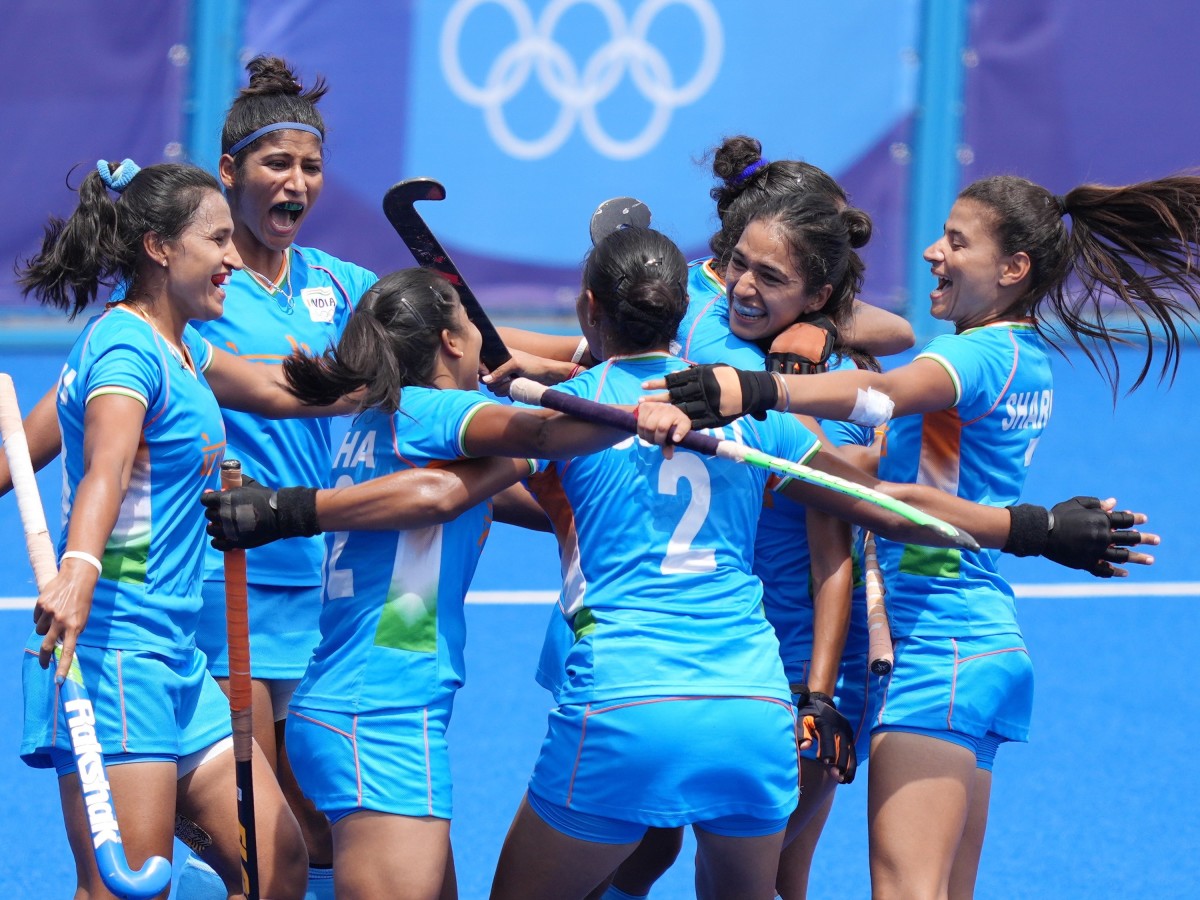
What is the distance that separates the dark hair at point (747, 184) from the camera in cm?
439

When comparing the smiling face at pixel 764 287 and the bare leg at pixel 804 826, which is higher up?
the smiling face at pixel 764 287

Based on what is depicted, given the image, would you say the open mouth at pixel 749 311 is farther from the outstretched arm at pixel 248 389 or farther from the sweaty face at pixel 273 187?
the sweaty face at pixel 273 187

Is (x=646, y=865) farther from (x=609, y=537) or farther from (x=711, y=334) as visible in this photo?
(x=711, y=334)

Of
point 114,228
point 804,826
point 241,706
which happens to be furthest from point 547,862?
point 114,228

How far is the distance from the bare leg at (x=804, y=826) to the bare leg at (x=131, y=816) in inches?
58.4

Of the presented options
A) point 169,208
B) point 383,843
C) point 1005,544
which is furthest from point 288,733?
point 1005,544

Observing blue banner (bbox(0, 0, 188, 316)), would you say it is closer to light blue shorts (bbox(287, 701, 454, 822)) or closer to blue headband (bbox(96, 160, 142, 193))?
blue headband (bbox(96, 160, 142, 193))

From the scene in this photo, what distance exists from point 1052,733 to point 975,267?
3.17m

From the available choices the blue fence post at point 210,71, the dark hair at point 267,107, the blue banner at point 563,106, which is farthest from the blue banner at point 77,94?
the dark hair at point 267,107

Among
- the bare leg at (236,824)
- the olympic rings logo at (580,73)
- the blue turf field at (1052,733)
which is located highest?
the olympic rings logo at (580,73)

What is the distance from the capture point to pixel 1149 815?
5.92m

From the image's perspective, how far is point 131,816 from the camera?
11.6ft

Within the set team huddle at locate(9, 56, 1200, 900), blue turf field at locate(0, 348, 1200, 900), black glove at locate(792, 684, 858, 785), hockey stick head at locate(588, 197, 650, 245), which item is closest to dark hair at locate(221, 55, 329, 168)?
team huddle at locate(9, 56, 1200, 900)

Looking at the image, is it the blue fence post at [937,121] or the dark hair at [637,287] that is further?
the blue fence post at [937,121]
